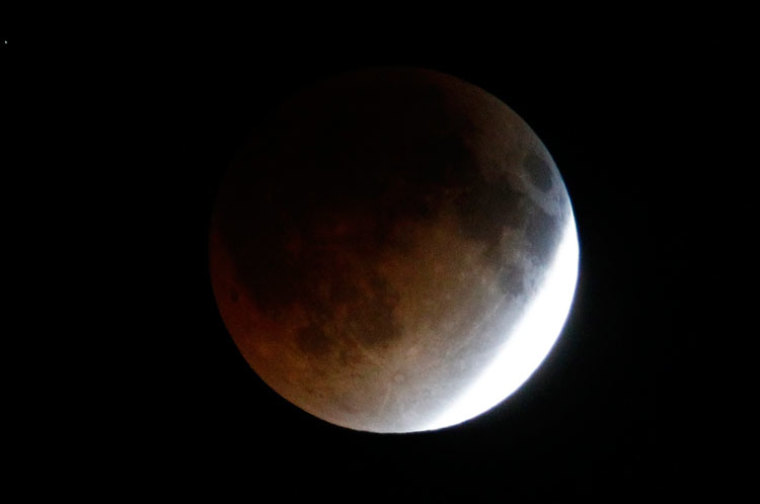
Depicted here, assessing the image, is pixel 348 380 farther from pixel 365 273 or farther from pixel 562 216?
pixel 562 216

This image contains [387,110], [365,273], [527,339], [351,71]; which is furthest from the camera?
[351,71]

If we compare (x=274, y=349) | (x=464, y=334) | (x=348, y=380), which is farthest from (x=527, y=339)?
(x=274, y=349)

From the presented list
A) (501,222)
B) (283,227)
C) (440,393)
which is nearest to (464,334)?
(440,393)

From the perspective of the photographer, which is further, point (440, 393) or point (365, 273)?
point (440, 393)

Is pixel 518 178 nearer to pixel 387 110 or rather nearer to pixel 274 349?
pixel 387 110

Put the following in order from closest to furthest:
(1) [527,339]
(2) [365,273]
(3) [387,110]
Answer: (2) [365,273] < (3) [387,110] < (1) [527,339]

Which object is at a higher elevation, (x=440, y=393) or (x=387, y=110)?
(x=387, y=110)

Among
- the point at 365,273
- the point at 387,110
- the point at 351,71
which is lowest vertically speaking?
the point at 365,273
